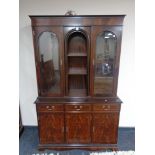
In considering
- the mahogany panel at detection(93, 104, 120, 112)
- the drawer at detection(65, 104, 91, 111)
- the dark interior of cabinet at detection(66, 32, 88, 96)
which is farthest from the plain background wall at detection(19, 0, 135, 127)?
the drawer at detection(65, 104, 91, 111)

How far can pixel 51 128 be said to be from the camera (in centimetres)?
239

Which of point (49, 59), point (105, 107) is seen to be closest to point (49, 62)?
point (49, 59)

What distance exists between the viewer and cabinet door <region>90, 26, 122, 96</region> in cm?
225

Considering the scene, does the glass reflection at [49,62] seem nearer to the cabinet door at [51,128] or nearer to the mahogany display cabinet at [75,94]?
the mahogany display cabinet at [75,94]

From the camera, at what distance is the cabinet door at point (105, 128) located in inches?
93.0

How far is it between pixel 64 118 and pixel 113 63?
1099mm

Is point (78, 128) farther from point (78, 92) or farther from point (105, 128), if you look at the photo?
point (78, 92)

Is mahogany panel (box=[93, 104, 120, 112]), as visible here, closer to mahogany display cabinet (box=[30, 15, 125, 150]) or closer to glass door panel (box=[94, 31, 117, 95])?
mahogany display cabinet (box=[30, 15, 125, 150])

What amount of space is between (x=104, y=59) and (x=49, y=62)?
0.83 metres

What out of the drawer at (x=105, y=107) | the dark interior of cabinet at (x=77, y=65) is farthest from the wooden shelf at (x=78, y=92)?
the drawer at (x=105, y=107)
